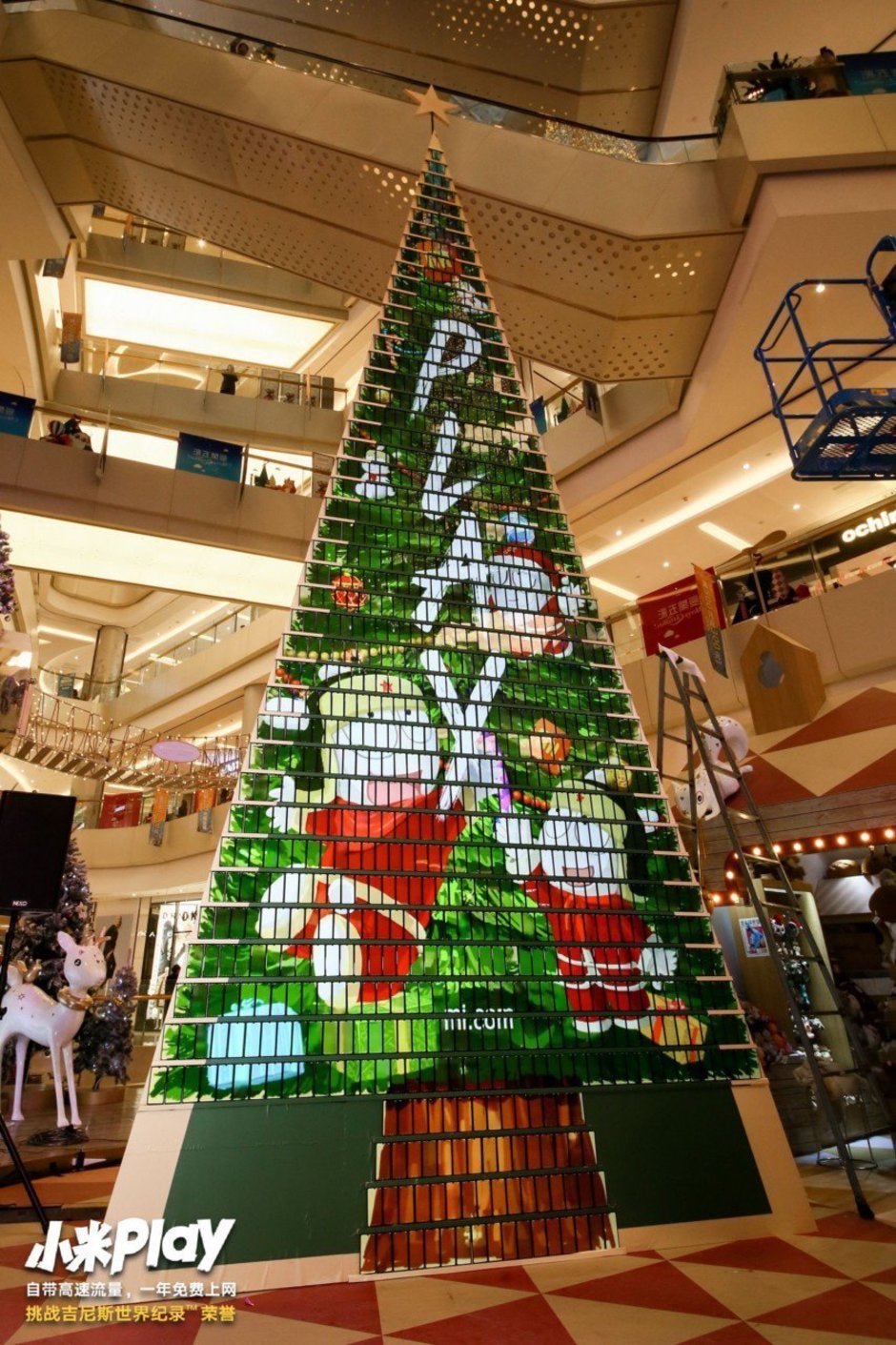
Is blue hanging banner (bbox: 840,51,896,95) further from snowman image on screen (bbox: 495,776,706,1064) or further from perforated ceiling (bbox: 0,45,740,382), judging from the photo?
snowman image on screen (bbox: 495,776,706,1064)

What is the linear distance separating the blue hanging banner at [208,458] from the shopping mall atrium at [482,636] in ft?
0.25

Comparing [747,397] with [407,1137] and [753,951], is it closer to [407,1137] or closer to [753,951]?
[753,951]

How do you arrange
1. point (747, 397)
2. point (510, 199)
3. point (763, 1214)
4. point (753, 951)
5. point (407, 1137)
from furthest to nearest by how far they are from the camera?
1. point (747, 397)
2. point (510, 199)
3. point (753, 951)
4. point (763, 1214)
5. point (407, 1137)

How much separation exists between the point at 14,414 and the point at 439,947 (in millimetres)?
9922

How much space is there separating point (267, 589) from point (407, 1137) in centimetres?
1036

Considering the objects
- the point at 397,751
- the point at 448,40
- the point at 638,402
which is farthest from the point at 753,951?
the point at 448,40

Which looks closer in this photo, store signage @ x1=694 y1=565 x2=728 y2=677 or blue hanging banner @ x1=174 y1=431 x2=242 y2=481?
store signage @ x1=694 y1=565 x2=728 y2=677

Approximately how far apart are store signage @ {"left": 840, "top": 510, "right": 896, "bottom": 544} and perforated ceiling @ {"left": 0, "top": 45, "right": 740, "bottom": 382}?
355 cm

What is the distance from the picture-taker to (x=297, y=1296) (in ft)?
6.36

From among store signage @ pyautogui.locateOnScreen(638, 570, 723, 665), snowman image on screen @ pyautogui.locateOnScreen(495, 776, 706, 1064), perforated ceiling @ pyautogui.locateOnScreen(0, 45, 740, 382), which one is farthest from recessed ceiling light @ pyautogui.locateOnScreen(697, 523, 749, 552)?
snowman image on screen @ pyautogui.locateOnScreen(495, 776, 706, 1064)

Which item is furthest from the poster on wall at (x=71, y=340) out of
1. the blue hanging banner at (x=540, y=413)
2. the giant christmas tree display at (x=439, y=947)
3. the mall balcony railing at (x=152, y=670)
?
the giant christmas tree display at (x=439, y=947)

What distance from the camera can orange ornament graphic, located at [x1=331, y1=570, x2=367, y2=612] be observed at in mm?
3309

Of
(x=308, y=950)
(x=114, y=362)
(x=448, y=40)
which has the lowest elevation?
(x=308, y=950)

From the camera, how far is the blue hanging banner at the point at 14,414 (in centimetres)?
958
